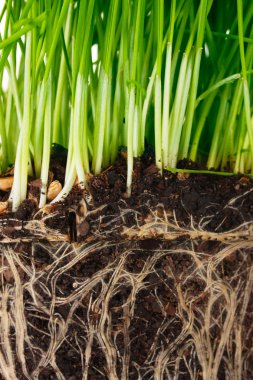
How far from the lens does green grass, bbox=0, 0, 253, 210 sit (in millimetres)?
781

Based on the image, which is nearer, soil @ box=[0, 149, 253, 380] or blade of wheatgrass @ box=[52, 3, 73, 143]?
soil @ box=[0, 149, 253, 380]

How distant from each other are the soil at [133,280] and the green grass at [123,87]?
4 centimetres

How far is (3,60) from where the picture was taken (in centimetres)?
81

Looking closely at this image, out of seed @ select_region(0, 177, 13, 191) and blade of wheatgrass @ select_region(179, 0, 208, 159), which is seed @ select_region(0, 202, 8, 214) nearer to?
seed @ select_region(0, 177, 13, 191)

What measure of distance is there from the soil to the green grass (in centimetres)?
4

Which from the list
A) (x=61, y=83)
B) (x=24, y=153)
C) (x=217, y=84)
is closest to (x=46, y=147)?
(x=24, y=153)

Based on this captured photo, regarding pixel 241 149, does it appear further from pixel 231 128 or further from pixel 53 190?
pixel 53 190

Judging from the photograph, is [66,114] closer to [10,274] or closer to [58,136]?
[58,136]

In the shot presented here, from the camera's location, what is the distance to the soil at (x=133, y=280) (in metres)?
0.76

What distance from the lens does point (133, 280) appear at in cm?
78

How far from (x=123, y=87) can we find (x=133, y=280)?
278mm

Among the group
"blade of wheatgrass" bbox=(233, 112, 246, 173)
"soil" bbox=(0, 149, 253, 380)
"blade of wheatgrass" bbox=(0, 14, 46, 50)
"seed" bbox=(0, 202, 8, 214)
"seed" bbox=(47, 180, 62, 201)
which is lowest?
"soil" bbox=(0, 149, 253, 380)

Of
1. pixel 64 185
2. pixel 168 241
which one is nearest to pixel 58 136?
pixel 64 185

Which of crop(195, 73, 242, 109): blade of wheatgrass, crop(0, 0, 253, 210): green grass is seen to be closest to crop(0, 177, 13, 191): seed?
crop(0, 0, 253, 210): green grass
